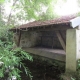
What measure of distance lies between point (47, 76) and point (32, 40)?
3869 mm

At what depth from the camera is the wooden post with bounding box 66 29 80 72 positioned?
4668 mm

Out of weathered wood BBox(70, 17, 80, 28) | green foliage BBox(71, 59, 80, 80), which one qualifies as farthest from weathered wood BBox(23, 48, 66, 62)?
weathered wood BBox(70, 17, 80, 28)

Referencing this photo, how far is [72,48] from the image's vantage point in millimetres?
4777

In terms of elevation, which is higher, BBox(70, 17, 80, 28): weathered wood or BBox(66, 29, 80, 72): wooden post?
BBox(70, 17, 80, 28): weathered wood

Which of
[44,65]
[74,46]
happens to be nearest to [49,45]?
[44,65]

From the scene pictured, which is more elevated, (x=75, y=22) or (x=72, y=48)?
(x=75, y=22)

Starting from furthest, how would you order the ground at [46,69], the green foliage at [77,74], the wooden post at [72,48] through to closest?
1. the ground at [46,69]
2. the wooden post at [72,48]
3. the green foliage at [77,74]

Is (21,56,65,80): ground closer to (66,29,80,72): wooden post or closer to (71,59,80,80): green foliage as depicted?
(66,29,80,72): wooden post

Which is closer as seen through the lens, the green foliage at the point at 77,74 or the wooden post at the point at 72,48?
the green foliage at the point at 77,74

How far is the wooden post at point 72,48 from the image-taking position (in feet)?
15.3

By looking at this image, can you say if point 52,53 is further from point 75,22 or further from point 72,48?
point 75,22

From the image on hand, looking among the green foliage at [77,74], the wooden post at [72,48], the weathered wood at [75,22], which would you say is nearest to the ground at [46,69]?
the wooden post at [72,48]

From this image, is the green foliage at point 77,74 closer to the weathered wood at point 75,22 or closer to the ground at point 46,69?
the ground at point 46,69

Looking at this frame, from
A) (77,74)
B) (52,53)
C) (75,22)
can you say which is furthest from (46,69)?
(75,22)
